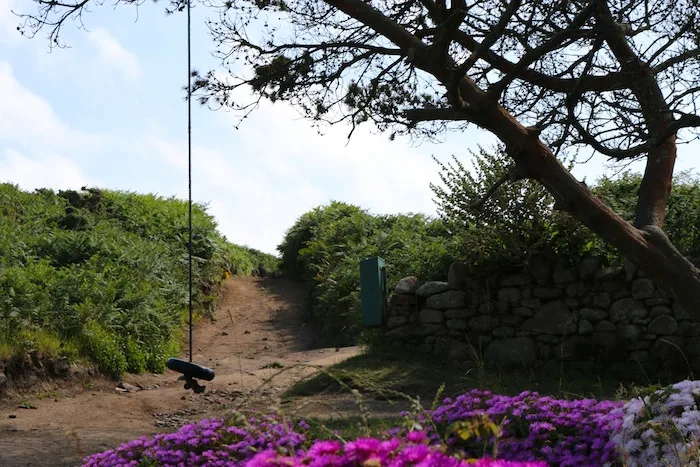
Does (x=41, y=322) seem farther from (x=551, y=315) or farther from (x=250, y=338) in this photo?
(x=551, y=315)

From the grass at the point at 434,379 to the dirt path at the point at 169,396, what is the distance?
2.26ft

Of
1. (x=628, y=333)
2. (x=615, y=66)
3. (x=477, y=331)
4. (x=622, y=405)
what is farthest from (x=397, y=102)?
(x=622, y=405)

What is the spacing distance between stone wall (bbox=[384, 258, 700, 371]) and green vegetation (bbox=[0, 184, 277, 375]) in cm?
377

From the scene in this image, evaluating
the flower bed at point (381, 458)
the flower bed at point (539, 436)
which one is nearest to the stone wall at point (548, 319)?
the flower bed at point (539, 436)

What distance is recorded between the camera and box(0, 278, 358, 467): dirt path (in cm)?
654

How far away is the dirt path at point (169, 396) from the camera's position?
21.5ft

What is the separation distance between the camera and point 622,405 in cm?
496

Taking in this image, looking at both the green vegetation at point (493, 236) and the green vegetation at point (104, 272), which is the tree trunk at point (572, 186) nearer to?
the green vegetation at point (493, 236)

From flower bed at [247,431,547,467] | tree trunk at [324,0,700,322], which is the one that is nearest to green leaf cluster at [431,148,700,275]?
tree trunk at [324,0,700,322]

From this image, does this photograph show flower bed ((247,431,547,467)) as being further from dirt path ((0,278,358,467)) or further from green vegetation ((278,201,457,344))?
green vegetation ((278,201,457,344))

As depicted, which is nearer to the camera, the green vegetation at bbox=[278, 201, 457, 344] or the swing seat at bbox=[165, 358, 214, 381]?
the swing seat at bbox=[165, 358, 214, 381]

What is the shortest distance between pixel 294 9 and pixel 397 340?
14.7ft

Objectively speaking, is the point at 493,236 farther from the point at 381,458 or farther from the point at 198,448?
the point at 381,458

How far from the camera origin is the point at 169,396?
9.25 metres
